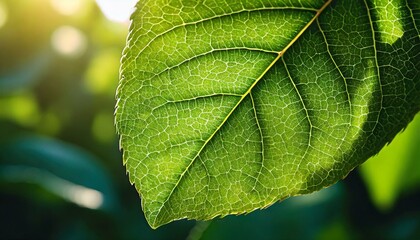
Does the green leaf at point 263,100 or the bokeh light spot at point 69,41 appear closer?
the green leaf at point 263,100

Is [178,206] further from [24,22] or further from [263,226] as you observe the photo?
[24,22]

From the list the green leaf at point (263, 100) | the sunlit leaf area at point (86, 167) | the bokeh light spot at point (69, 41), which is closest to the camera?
the green leaf at point (263, 100)

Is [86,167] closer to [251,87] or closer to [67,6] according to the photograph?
[67,6]

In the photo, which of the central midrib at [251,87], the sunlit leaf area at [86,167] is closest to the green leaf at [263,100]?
the central midrib at [251,87]

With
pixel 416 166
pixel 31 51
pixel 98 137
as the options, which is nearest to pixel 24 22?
pixel 31 51

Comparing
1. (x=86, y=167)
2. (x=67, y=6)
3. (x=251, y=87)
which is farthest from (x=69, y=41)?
(x=251, y=87)

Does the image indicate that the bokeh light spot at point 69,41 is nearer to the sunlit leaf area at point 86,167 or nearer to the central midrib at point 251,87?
the sunlit leaf area at point 86,167

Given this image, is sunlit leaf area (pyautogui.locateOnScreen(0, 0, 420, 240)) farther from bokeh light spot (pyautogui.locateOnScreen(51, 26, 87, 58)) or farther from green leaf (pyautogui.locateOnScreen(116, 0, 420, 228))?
green leaf (pyautogui.locateOnScreen(116, 0, 420, 228))
